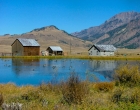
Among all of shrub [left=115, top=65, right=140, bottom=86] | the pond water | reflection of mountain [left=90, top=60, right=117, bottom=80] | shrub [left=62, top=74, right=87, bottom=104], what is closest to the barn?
reflection of mountain [left=90, top=60, right=117, bottom=80]

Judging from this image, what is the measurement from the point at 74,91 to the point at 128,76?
7827 mm

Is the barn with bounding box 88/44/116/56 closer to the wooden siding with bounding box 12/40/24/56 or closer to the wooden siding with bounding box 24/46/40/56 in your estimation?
the wooden siding with bounding box 24/46/40/56

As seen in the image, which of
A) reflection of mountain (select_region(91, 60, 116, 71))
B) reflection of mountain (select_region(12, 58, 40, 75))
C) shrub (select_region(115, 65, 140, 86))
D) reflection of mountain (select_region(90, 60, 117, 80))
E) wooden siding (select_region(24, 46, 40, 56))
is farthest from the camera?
wooden siding (select_region(24, 46, 40, 56))

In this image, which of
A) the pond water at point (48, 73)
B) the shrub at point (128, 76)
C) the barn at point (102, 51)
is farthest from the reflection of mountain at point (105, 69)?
the barn at point (102, 51)

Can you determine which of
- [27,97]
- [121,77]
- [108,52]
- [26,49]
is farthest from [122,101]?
[108,52]

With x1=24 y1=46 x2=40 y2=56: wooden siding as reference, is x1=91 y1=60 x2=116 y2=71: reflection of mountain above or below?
below

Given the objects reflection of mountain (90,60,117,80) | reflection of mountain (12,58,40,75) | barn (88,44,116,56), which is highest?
barn (88,44,116,56)

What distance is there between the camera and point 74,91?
33.8ft

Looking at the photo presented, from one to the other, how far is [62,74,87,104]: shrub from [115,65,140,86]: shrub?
697 centimetres

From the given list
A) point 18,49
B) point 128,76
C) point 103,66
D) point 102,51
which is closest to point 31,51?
point 18,49

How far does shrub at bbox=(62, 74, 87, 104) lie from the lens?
33.6 ft

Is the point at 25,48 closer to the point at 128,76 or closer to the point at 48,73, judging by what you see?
the point at 48,73

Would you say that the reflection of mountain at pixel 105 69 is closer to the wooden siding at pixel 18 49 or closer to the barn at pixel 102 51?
the barn at pixel 102 51

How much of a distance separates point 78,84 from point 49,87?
13.3 ft
